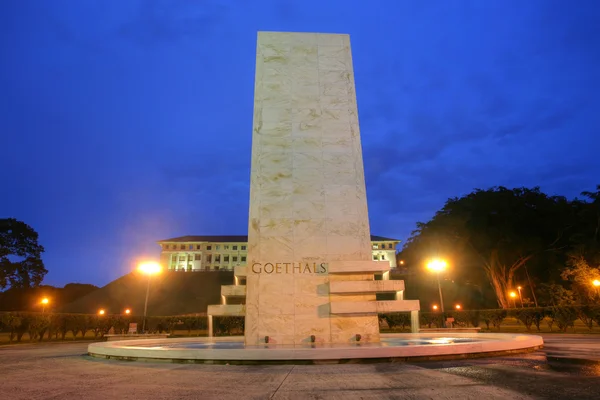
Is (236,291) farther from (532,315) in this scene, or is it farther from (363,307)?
(532,315)

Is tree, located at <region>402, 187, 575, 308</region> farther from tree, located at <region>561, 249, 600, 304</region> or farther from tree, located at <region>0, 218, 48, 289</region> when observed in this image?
tree, located at <region>0, 218, 48, 289</region>

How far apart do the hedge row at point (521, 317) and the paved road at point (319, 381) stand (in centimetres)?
2345

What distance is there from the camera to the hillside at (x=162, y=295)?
7762cm

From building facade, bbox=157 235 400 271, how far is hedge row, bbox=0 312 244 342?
76922 millimetres

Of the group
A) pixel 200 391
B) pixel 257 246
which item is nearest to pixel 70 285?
pixel 257 246

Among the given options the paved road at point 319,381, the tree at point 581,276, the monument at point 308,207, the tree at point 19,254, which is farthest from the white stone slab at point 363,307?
the tree at point 19,254

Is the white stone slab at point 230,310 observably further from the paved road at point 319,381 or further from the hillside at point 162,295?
the hillside at point 162,295

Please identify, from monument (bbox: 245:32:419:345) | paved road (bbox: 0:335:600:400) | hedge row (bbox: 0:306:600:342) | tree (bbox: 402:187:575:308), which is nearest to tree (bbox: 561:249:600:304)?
tree (bbox: 402:187:575:308)

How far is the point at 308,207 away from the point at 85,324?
28229 millimetres

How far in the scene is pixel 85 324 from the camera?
31969 mm

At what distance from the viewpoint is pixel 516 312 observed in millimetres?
31344

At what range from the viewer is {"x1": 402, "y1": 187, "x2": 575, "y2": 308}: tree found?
4631cm

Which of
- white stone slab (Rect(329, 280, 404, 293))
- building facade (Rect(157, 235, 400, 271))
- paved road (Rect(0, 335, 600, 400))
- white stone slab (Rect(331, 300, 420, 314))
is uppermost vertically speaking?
building facade (Rect(157, 235, 400, 271))

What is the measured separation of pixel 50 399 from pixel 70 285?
122m
